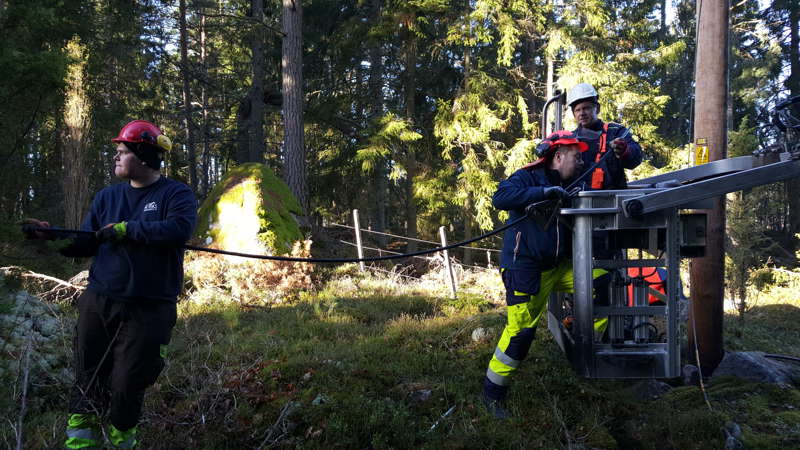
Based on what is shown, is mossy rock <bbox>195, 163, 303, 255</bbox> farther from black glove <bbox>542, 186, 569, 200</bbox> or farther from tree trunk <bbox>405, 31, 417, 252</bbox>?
black glove <bbox>542, 186, 569, 200</bbox>

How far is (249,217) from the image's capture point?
990 centimetres

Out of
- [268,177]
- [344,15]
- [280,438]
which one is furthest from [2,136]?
[344,15]

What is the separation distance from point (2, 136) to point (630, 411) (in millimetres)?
5134

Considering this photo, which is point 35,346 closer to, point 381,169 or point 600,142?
point 600,142

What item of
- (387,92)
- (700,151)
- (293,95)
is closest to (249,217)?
(293,95)

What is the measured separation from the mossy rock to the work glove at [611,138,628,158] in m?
6.79

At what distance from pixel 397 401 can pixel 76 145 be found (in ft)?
32.3

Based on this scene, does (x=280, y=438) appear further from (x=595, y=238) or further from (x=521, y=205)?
(x=595, y=238)

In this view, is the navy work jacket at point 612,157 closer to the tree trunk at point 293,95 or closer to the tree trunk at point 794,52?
the tree trunk at point 293,95

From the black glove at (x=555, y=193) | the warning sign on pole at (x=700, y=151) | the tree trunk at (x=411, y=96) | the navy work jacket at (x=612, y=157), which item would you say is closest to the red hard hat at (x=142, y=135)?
the black glove at (x=555, y=193)

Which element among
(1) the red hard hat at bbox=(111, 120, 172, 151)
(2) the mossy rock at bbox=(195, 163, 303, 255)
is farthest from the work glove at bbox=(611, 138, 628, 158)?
(2) the mossy rock at bbox=(195, 163, 303, 255)

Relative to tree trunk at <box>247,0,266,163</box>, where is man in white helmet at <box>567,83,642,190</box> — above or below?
below

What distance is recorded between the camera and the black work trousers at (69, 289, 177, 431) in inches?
121

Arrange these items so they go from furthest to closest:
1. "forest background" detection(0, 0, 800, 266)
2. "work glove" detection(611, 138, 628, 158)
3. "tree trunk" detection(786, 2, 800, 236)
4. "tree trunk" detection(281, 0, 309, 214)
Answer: "tree trunk" detection(786, 2, 800, 236)
"tree trunk" detection(281, 0, 309, 214)
"forest background" detection(0, 0, 800, 266)
"work glove" detection(611, 138, 628, 158)
